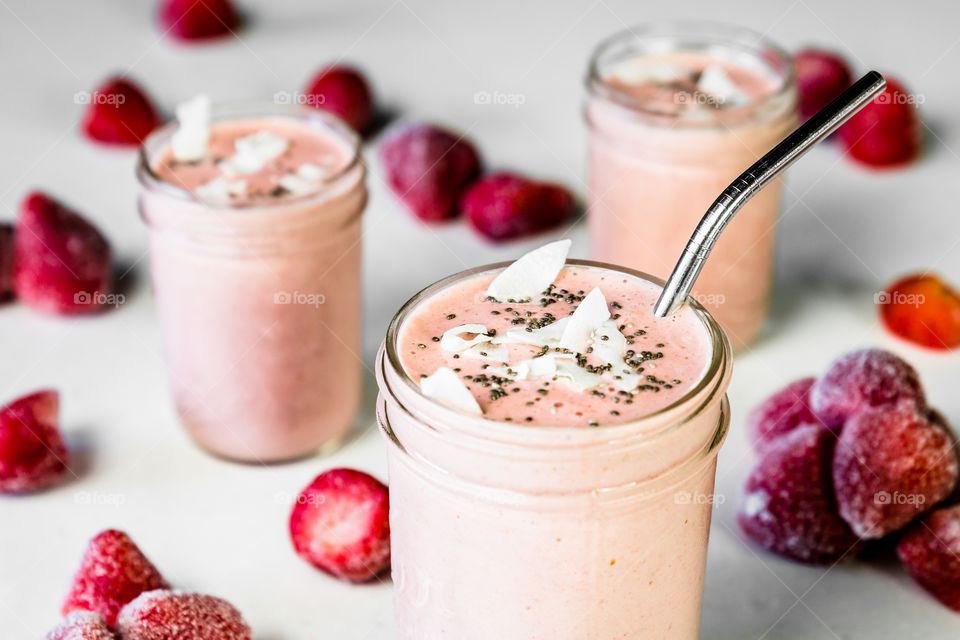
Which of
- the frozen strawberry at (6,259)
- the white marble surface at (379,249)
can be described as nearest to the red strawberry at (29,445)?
the white marble surface at (379,249)

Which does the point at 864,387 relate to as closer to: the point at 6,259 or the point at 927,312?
the point at 927,312

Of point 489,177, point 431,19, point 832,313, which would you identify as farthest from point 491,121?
point 832,313

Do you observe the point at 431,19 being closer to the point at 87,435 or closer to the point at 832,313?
the point at 832,313

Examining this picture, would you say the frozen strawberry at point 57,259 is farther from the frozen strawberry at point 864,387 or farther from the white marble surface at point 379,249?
the frozen strawberry at point 864,387

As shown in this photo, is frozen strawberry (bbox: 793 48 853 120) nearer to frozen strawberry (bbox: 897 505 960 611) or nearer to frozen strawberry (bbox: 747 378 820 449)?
frozen strawberry (bbox: 747 378 820 449)

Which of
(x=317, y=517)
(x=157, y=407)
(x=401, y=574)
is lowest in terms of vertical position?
(x=157, y=407)
